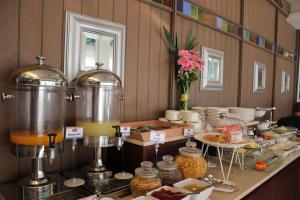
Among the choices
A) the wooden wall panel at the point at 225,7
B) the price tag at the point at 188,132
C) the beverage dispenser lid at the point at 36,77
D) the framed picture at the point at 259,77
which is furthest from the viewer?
the framed picture at the point at 259,77

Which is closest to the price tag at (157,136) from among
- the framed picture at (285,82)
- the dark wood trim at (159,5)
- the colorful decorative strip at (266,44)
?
the dark wood trim at (159,5)

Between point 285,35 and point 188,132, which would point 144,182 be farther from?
point 285,35

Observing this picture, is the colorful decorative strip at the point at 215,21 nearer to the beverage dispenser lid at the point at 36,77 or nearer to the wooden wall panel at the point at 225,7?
the wooden wall panel at the point at 225,7

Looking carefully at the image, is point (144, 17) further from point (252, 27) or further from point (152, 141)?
point (252, 27)

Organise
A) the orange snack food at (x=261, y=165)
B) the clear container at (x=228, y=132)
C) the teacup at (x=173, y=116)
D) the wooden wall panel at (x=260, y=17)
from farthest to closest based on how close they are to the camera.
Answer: the wooden wall panel at (x=260, y=17) → the teacup at (x=173, y=116) → the orange snack food at (x=261, y=165) → the clear container at (x=228, y=132)

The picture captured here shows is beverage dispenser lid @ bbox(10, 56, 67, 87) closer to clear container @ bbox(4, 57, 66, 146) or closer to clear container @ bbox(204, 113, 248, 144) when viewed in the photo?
clear container @ bbox(4, 57, 66, 146)

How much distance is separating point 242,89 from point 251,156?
59.4 inches

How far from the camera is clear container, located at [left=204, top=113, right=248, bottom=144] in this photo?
1.48 m

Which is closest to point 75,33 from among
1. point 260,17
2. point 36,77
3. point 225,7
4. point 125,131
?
point 36,77

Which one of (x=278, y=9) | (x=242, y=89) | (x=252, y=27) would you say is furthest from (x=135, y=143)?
(x=278, y=9)

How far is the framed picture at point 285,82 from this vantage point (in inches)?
180

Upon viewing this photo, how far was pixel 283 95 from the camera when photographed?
4.73m

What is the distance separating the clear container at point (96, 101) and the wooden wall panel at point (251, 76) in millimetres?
2374

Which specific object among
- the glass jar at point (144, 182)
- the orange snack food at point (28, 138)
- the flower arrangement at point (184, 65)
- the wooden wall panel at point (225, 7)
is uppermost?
the wooden wall panel at point (225, 7)
